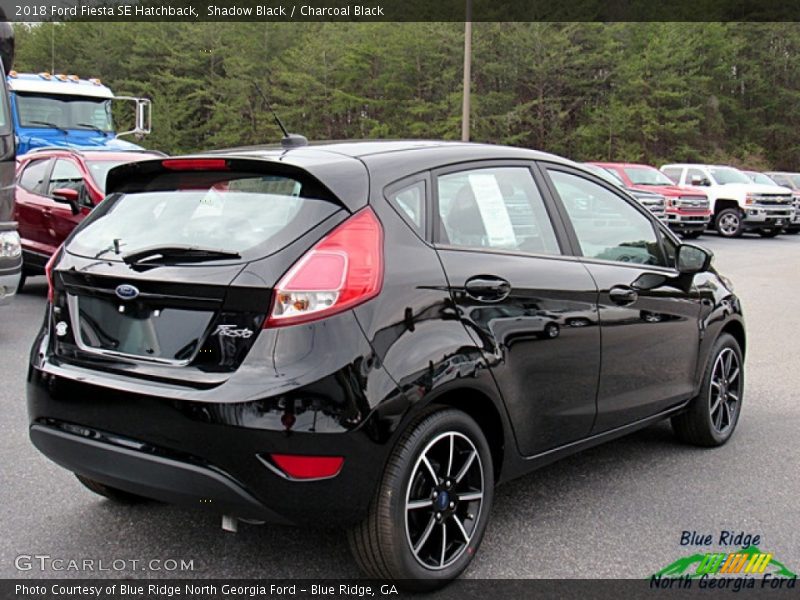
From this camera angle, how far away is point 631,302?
437 cm

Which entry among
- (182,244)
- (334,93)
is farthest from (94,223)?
(334,93)

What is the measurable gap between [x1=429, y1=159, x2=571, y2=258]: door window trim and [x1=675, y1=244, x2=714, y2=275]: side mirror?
1.06 meters

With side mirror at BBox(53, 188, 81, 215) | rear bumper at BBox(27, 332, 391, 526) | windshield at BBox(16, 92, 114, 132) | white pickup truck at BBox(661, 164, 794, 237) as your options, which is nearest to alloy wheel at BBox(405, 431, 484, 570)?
rear bumper at BBox(27, 332, 391, 526)

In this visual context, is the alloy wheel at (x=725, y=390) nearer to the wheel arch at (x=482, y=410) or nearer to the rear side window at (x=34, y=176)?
the wheel arch at (x=482, y=410)

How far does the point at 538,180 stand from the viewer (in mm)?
4113

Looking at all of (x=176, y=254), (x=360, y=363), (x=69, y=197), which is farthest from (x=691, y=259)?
(x=69, y=197)

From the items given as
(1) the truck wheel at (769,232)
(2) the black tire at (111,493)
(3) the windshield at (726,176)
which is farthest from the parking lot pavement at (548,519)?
(1) the truck wheel at (769,232)

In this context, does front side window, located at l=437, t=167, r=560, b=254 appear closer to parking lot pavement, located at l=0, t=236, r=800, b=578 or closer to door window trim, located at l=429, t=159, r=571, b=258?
door window trim, located at l=429, t=159, r=571, b=258

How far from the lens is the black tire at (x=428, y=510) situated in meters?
3.15

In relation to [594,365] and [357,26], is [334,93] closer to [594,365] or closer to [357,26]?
[357,26]

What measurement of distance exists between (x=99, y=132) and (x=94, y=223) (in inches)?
573

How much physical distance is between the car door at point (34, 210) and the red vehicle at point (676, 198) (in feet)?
51.3

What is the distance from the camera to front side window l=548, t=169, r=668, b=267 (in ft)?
14.0

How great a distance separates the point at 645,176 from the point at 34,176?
Result: 1749 cm
